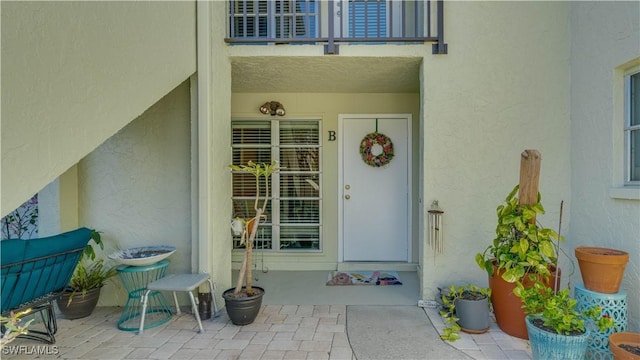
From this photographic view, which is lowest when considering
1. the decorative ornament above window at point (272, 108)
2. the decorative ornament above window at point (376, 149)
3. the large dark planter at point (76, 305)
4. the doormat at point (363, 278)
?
the doormat at point (363, 278)

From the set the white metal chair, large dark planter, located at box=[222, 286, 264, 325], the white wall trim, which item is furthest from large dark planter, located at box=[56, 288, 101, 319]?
large dark planter, located at box=[222, 286, 264, 325]

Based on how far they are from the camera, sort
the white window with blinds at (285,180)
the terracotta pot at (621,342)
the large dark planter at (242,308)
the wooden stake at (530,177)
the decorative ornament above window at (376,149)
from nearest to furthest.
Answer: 1. the terracotta pot at (621,342)
2. the wooden stake at (530,177)
3. the large dark planter at (242,308)
4. the decorative ornament above window at (376,149)
5. the white window with blinds at (285,180)

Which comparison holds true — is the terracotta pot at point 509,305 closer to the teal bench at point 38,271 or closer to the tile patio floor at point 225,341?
the tile patio floor at point 225,341

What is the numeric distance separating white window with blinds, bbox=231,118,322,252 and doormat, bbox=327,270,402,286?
548mm

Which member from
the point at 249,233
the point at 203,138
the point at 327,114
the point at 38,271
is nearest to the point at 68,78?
the point at 203,138

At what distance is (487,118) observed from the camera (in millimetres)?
2992

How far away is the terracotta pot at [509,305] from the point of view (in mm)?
2428

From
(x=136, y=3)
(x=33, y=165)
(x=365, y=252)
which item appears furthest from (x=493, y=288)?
(x=136, y=3)

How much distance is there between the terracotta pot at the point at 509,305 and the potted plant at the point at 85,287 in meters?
3.50

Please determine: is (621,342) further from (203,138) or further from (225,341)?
(203,138)

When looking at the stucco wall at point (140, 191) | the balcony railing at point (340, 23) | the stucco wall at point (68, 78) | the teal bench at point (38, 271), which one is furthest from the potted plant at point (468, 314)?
the teal bench at point (38, 271)

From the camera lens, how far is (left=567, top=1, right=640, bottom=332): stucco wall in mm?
2291

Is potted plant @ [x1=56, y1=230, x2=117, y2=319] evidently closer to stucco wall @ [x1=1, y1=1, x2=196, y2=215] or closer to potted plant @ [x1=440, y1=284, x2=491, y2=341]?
stucco wall @ [x1=1, y1=1, x2=196, y2=215]

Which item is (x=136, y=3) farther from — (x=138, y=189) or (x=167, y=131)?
(x=138, y=189)
